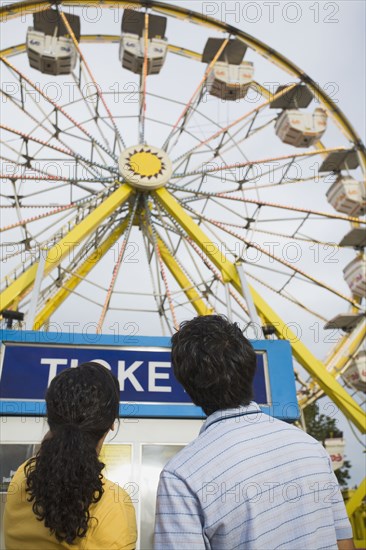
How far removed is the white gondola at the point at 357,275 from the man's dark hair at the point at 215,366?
1172cm

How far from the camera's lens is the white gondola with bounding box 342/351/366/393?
42.1 feet

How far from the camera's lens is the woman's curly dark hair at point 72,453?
1.48 meters

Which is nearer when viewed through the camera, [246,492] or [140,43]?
[246,492]

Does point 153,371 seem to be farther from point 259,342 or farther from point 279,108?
point 279,108

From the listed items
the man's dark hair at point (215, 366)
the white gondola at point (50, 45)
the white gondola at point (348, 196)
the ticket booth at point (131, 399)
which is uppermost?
the white gondola at point (50, 45)

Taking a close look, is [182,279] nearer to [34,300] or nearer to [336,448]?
[34,300]

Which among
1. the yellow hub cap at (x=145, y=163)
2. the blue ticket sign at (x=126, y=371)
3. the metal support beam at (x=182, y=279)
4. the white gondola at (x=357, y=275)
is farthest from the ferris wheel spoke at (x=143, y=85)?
the blue ticket sign at (x=126, y=371)

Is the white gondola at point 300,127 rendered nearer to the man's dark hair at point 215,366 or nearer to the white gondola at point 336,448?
the white gondola at point 336,448

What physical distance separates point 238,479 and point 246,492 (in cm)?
4

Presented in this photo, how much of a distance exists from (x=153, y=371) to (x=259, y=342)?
1.12 metres

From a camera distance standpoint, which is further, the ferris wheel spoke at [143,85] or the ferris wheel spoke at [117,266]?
the ferris wheel spoke at [143,85]

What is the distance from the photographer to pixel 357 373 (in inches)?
509

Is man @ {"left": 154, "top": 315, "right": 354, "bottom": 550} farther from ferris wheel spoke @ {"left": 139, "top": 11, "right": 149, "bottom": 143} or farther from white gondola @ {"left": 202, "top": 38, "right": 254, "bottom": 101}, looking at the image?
white gondola @ {"left": 202, "top": 38, "right": 254, "bottom": 101}

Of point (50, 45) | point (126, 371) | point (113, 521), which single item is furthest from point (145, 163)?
point (113, 521)
